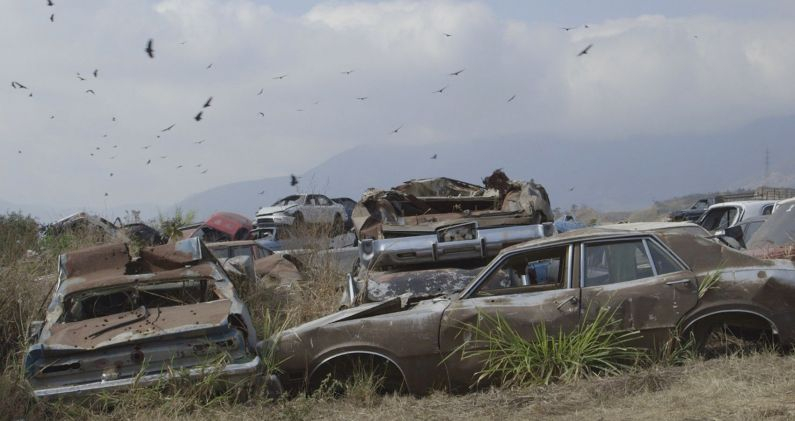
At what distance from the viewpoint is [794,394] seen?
579 cm

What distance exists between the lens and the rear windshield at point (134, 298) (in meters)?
8.55

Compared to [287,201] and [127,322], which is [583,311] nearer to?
[127,322]

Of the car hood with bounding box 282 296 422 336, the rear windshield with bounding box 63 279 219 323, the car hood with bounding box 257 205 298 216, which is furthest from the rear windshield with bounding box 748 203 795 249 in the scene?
the car hood with bounding box 257 205 298 216

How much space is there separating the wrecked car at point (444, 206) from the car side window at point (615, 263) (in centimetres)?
291

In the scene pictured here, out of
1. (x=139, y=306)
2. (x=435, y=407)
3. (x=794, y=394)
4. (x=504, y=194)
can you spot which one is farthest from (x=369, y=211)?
(x=794, y=394)

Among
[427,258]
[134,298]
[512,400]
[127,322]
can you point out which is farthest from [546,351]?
[134,298]

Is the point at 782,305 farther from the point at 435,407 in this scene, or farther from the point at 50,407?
the point at 50,407

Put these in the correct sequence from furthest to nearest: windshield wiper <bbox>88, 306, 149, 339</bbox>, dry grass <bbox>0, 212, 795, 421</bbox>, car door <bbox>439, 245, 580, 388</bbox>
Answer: windshield wiper <bbox>88, 306, 149, 339</bbox>, car door <bbox>439, 245, 580, 388</bbox>, dry grass <bbox>0, 212, 795, 421</bbox>

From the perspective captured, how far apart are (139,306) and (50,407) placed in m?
1.79

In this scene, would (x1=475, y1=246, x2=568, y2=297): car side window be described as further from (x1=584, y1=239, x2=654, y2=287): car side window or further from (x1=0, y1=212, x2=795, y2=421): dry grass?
(x1=0, y1=212, x2=795, y2=421): dry grass

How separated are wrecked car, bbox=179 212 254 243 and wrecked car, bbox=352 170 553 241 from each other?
11707mm

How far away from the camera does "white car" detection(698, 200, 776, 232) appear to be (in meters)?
16.7

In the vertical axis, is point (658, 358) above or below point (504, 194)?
below

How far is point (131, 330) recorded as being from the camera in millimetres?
7520
